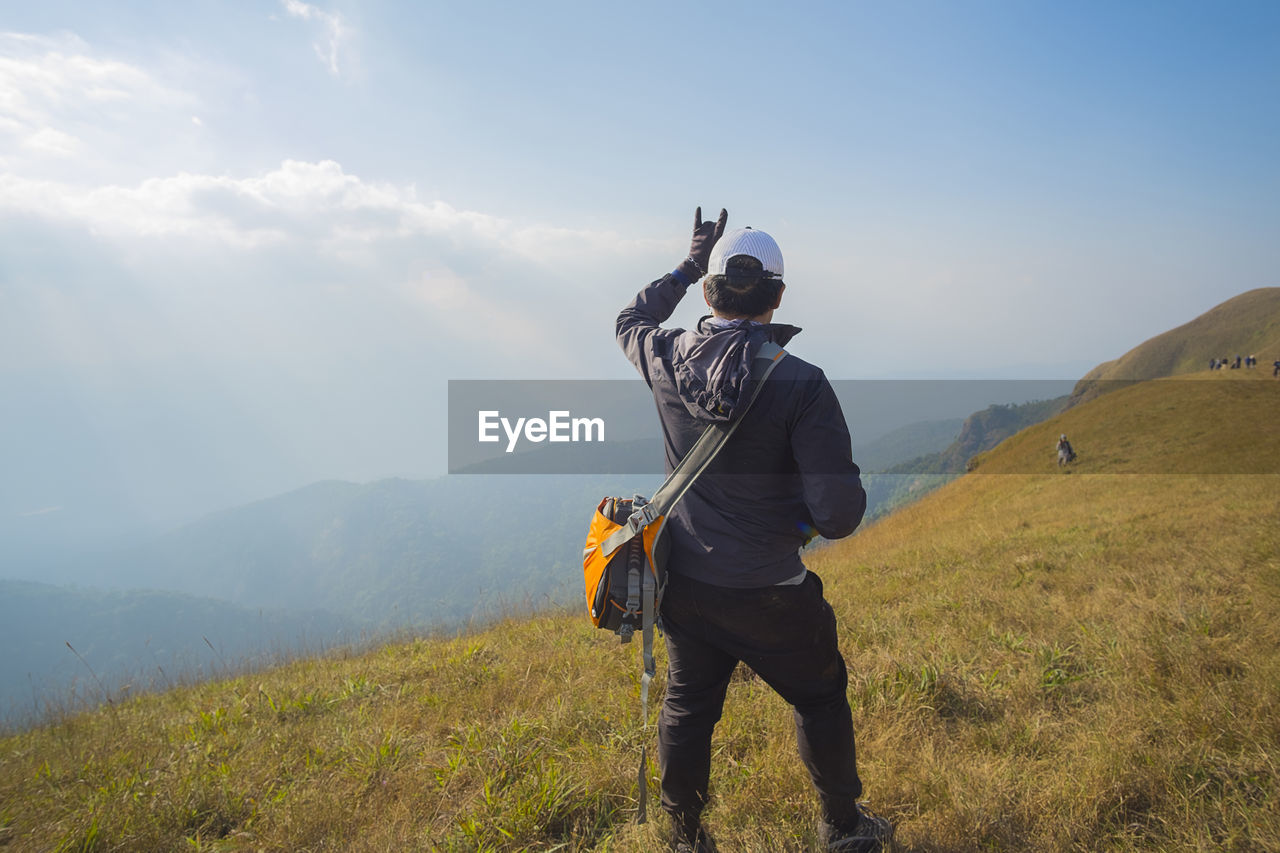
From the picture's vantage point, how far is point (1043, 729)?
136 inches

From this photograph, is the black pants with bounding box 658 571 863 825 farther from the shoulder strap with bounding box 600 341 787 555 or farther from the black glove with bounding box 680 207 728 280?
the black glove with bounding box 680 207 728 280

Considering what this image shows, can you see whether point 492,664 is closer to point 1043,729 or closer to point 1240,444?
point 1043,729

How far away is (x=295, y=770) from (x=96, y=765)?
4.42 feet

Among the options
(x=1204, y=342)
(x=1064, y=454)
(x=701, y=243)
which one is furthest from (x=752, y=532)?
(x=1204, y=342)

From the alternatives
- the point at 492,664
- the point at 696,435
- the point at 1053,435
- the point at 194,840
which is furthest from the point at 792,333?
the point at 1053,435

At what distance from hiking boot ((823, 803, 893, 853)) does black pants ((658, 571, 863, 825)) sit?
0.20 ft

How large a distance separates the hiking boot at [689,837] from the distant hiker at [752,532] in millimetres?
14

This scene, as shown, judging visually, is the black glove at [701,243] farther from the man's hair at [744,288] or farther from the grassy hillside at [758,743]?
the grassy hillside at [758,743]

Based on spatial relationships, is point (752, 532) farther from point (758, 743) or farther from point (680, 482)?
point (758, 743)

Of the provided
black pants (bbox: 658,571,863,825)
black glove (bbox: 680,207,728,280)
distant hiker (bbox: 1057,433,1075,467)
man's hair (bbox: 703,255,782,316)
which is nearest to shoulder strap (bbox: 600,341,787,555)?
man's hair (bbox: 703,255,782,316)

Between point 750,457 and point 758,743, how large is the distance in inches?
85.1

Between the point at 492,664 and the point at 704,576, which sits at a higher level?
the point at 704,576

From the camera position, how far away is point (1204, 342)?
85.2 m

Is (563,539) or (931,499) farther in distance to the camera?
(563,539)
